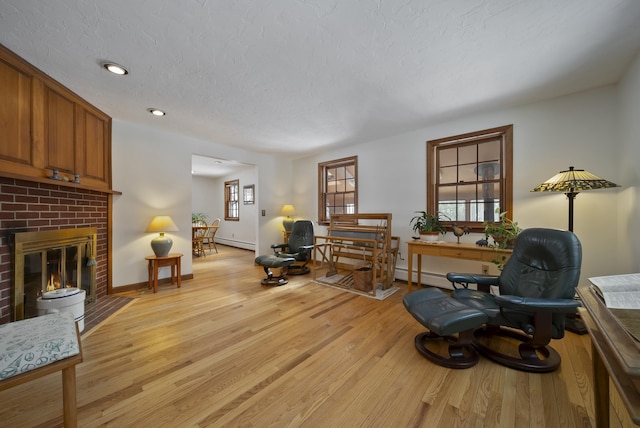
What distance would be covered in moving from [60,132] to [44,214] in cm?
87

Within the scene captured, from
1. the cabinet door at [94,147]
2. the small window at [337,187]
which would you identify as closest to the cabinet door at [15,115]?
the cabinet door at [94,147]

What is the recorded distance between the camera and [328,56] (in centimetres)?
201

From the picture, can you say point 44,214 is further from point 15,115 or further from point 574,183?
point 574,183

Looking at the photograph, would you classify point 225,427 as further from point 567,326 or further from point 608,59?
point 608,59

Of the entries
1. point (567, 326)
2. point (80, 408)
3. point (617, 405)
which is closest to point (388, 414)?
point (617, 405)

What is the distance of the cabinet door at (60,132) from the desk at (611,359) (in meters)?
3.96

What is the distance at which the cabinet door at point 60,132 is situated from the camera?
7.65 feet

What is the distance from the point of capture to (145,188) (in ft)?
11.9

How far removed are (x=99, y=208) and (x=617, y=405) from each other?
5199 mm

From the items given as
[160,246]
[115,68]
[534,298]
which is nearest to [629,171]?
[534,298]

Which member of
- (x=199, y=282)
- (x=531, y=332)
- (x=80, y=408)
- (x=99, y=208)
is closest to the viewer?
(x=80, y=408)

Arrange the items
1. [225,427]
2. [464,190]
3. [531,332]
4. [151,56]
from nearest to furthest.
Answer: [225,427] < [531,332] < [151,56] < [464,190]

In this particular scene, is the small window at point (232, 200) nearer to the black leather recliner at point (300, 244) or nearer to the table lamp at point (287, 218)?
the table lamp at point (287, 218)

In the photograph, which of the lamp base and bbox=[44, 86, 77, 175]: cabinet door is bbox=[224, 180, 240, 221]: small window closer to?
the lamp base
